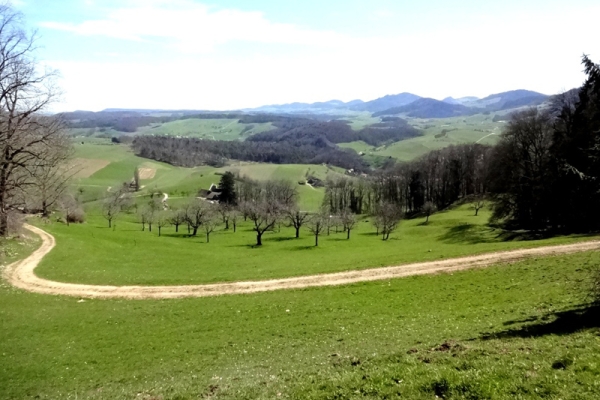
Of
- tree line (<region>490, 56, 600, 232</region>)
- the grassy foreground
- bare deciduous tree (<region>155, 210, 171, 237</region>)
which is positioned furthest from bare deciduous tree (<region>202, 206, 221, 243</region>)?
the grassy foreground

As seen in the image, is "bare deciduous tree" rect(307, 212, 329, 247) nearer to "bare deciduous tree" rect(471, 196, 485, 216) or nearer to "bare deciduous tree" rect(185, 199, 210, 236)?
"bare deciduous tree" rect(185, 199, 210, 236)

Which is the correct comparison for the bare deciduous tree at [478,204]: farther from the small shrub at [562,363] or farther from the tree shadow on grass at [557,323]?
the small shrub at [562,363]

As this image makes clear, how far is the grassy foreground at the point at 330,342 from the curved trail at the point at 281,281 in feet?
6.53

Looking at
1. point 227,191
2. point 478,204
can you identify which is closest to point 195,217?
point 227,191

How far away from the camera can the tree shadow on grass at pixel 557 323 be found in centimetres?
1670

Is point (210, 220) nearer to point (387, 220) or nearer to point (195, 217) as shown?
point (195, 217)

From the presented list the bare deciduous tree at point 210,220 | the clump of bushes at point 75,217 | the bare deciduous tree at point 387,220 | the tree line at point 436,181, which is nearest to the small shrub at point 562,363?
the bare deciduous tree at point 387,220

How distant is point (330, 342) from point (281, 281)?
15.0m

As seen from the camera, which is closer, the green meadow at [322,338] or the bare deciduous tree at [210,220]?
the green meadow at [322,338]

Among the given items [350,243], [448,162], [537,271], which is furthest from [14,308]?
[448,162]

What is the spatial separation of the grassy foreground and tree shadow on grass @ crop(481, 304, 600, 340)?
0.07 m

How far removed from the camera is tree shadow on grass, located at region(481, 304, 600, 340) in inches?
658

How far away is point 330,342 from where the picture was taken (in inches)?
834

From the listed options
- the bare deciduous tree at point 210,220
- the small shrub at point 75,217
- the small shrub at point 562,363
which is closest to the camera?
the small shrub at point 562,363
